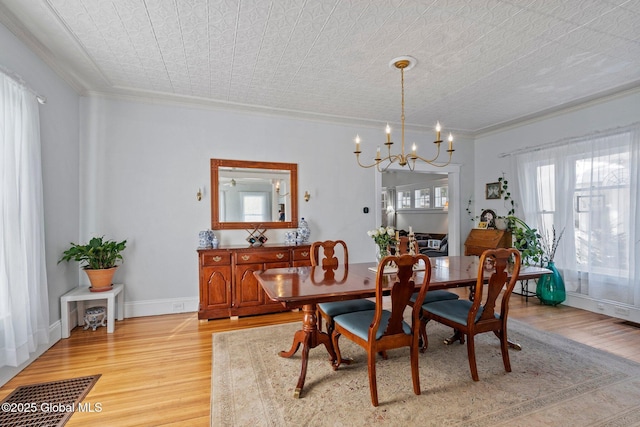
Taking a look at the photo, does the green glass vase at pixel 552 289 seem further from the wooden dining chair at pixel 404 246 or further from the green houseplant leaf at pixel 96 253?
the green houseplant leaf at pixel 96 253

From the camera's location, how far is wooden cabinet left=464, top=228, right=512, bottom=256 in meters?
4.72

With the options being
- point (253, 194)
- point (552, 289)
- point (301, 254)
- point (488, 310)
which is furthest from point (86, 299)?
point (552, 289)

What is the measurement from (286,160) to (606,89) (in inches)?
150

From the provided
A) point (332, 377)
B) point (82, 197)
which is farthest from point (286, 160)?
point (332, 377)

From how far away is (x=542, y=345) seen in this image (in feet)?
9.20

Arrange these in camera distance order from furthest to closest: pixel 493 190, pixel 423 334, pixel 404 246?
pixel 493 190 → pixel 404 246 → pixel 423 334

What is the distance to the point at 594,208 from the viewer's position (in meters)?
3.71

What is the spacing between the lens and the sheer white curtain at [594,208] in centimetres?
340

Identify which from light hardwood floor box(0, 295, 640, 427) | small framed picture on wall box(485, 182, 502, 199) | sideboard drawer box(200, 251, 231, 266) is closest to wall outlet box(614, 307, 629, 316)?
light hardwood floor box(0, 295, 640, 427)

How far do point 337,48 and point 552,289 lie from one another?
400 centimetres

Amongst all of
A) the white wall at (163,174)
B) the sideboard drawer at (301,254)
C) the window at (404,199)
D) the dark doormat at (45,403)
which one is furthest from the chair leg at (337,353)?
the window at (404,199)

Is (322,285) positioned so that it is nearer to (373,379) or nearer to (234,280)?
(373,379)

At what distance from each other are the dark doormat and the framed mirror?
2.11 meters

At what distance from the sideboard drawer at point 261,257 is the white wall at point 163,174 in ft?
1.54
